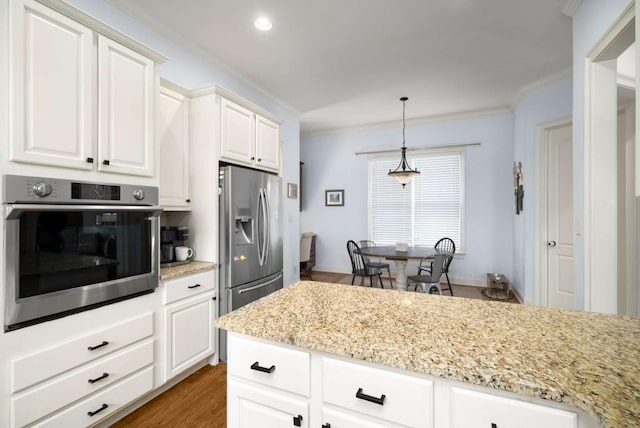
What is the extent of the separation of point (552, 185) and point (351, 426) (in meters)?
3.95

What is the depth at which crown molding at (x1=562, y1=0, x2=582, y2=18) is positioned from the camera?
2227 mm

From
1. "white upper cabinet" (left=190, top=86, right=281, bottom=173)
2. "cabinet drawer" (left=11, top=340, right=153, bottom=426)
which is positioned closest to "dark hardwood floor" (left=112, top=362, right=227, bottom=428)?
"cabinet drawer" (left=11, top=340, right=153, bottom=426)

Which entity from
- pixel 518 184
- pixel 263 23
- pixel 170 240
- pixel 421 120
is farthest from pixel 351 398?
pixel 421 120

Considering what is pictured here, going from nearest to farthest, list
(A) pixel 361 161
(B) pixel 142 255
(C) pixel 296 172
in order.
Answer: (B) pixel 142 255 → (C) pixel 296 172 → (A) pixel 361 161

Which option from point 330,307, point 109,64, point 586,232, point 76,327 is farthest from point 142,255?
point 586,232

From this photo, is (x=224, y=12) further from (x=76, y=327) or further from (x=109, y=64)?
(x=76, y=327)

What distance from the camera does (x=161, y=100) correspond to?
7.58 ft

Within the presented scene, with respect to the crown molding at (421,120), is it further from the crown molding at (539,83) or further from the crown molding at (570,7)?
the crown molding at (570,7)

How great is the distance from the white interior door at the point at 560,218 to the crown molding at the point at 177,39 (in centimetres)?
376

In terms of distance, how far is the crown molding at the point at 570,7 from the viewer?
223 cm

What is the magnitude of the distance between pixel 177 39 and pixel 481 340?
3.29 metres

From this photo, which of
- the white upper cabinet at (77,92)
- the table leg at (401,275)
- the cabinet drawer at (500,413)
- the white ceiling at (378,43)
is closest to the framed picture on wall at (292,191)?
the white ceiling at (378,43)

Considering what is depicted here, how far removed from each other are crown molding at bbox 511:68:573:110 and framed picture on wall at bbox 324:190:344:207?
3.19 m

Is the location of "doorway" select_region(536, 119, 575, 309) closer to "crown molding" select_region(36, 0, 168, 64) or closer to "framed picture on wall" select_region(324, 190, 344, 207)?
"framed picture on wall" select_region(324, 190, 344, 207)
